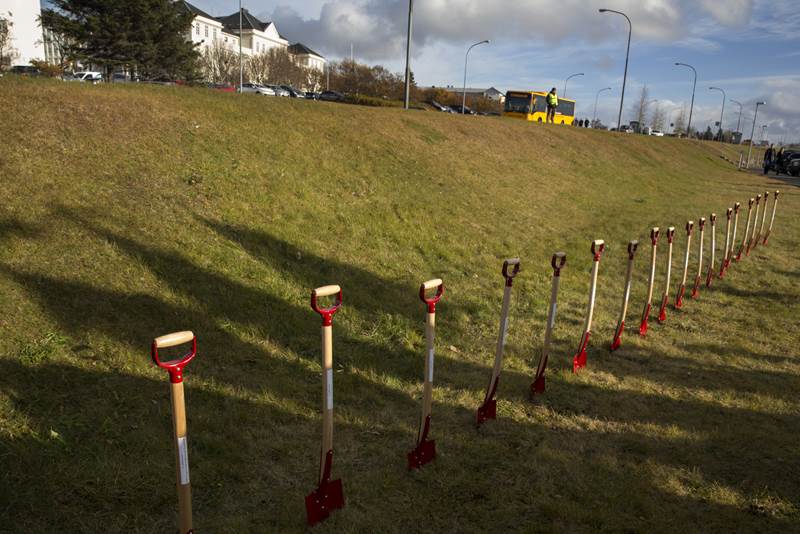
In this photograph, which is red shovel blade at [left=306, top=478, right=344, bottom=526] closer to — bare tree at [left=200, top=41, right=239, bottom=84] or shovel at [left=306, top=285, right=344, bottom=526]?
shovel at [left=306, top=285, right=344, bottom=526]

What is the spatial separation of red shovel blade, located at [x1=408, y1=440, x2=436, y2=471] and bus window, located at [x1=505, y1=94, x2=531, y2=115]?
35.9 metres

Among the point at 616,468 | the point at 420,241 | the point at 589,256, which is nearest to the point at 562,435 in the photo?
the point at 616,468

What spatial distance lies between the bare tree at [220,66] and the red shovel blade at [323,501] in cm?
6009

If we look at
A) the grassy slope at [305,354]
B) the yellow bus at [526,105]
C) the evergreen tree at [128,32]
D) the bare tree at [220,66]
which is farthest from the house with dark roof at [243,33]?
the grassy slope at [305,354]

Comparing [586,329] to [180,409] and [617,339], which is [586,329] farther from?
[180,409]

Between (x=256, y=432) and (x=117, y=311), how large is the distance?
2.10 m

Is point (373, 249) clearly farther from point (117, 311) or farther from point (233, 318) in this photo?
point (117, 311)

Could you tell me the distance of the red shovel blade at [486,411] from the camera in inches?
183

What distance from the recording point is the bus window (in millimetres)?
37062

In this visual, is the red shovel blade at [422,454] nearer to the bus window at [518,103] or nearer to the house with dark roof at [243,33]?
the bus window at [518,103]

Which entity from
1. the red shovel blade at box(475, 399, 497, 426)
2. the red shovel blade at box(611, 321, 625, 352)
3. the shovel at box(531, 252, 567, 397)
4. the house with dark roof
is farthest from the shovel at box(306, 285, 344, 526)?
the house with dark roof

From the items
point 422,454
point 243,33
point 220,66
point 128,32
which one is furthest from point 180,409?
point 243,33

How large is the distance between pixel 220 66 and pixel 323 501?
62.1 metres

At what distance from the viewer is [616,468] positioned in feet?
13.5
